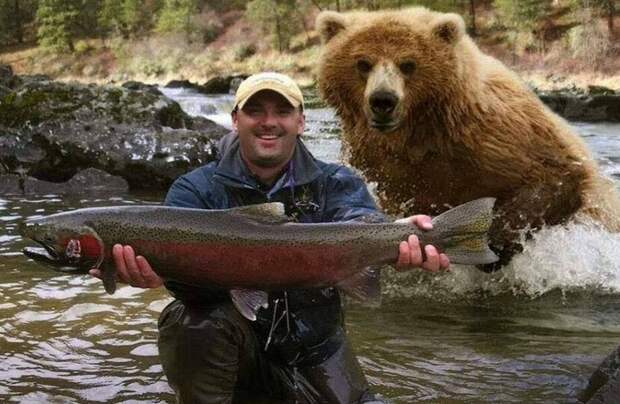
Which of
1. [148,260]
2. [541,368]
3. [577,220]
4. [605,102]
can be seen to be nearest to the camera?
[148,260]

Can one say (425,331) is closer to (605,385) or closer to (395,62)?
(605,385)

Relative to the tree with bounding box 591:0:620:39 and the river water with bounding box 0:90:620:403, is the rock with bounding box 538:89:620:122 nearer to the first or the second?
the river water with bounding box 0:90:620:403

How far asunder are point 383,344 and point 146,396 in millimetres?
1577

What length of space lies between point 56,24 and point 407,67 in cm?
7767

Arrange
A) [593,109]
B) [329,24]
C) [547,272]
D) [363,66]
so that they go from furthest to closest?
[593,109] < [547,272] < [329,24] < [363,66]

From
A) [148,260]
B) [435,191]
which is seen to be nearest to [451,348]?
[435,191]

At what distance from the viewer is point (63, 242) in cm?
294

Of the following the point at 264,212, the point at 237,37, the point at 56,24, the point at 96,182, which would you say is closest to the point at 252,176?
the point at 264,212

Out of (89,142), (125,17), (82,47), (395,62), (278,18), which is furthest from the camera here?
(82,47)

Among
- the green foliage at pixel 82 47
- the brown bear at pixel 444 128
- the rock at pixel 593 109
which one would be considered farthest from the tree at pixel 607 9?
the green foliage at pixel 82 47

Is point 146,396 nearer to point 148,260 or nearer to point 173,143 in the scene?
point 148,260

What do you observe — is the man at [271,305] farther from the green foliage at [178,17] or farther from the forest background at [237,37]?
the green foliage at [178,17]

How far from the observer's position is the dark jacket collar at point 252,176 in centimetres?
360

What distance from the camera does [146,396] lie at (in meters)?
3.99
